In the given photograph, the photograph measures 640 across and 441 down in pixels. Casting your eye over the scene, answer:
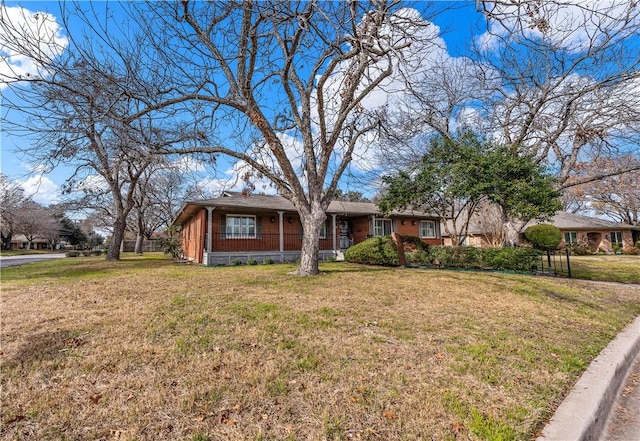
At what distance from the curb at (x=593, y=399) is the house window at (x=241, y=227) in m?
14.7

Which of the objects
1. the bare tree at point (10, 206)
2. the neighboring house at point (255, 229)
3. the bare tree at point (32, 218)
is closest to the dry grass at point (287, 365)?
the neighboring house at point (255, 229)

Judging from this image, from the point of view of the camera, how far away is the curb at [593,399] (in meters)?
2.10

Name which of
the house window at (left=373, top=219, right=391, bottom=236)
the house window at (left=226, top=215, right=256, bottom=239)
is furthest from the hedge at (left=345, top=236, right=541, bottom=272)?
the house window at (left=373, top=219, right=391, bottom=236)

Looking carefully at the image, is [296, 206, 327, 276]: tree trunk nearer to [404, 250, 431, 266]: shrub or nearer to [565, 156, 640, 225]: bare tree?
[404, 250, 431, 266]: shrub

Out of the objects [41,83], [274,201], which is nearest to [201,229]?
[274,201]

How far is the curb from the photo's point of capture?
2.10m

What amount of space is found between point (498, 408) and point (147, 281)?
8.18 m

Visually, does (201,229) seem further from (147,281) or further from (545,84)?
(545,84)

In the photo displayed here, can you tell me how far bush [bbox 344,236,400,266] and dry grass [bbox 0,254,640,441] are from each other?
23.3 ft

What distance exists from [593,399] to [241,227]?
50.2 feet

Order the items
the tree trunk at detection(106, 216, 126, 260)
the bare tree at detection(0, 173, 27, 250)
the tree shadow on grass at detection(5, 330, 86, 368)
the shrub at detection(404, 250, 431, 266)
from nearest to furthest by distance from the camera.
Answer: the tree shadow on grass at detection(5, 330, 86, 368) → the shrub at detection(404, 250, 431, 266) → the tree trunk at detection(106, 216, 126, 260) → the bare tree at detection(0, 173, 27, 250)

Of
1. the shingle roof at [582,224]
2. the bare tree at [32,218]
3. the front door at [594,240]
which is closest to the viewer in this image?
the shingle roof at [582,224]

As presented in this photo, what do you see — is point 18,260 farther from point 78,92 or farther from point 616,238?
point 616,238

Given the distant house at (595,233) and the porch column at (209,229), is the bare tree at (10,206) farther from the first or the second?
the distant house at (595,233)
